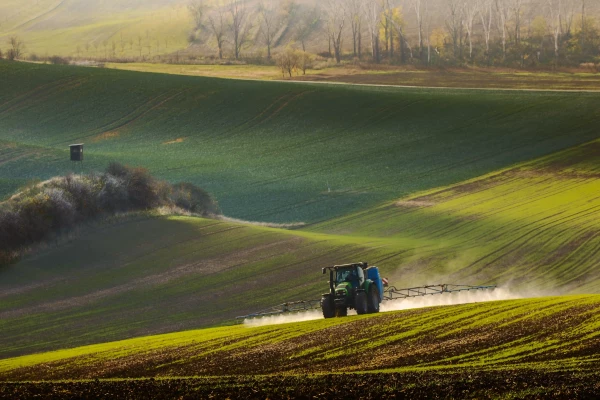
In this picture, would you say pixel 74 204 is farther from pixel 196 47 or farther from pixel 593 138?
pixel 196 47

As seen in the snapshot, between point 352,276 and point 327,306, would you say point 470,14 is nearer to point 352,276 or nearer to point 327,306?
point 352,276

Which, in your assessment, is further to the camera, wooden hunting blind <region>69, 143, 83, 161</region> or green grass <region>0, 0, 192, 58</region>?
green grass <region>0, 0, 192, 58</region>

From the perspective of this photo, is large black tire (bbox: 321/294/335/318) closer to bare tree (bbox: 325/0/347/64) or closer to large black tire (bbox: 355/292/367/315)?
large black tire (bbox: 355/292/367/315)

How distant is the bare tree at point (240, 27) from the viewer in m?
114

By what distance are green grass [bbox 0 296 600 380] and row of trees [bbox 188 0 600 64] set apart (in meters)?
61.4

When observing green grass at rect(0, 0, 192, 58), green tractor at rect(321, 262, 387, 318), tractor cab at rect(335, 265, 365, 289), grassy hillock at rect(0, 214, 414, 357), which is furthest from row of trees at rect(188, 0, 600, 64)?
tractor cab at rect(335, 265, 365, 289)

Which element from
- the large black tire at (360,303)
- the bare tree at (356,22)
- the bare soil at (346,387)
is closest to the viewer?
the bare soil at (346,387)

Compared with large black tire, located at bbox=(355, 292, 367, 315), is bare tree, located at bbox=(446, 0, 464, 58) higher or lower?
higher

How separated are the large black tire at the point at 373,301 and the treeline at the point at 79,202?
1580 cm

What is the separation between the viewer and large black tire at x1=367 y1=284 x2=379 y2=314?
29219 mm

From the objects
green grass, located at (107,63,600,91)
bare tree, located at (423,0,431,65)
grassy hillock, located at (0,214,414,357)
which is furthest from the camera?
bare tree, located at (423,0,431,65)

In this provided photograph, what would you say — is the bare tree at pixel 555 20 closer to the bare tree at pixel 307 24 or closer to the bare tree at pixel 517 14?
the bare tree at pixel 517 14

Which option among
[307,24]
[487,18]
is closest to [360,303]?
[487,18]

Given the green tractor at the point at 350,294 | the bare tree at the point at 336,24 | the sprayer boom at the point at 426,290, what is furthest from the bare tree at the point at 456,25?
the green tractor at the point at 350,294
